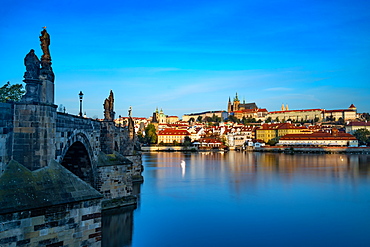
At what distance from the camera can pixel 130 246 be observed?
14273mm

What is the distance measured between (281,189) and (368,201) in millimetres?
6487

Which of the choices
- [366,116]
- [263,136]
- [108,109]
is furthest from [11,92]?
[366,116]

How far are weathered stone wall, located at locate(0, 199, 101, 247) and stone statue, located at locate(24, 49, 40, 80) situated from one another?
3067 millimetres

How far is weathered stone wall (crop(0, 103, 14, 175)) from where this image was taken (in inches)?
320

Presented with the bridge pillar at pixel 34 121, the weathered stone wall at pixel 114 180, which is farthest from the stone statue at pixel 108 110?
the bridge pillar at pixel 34 121

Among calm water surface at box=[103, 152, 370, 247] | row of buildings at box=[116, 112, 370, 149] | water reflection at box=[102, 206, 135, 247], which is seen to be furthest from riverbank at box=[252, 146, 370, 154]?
water reflection at box=[102, 206, 135, 247]

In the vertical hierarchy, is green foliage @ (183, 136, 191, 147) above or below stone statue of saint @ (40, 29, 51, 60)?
below

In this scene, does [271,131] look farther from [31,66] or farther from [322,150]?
[31,66]

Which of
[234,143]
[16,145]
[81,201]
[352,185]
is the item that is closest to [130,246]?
[81,201]

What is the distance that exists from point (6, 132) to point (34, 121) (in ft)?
2.14

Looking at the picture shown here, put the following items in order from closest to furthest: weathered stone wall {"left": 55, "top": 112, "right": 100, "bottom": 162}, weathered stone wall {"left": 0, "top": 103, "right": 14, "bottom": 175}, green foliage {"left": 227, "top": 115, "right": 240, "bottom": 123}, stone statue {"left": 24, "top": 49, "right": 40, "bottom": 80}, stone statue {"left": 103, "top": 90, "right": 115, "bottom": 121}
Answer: weathered stone wall {"left": 0, "top": 103, "right": 14, "bottom": 175}
stone statue {"left": 24, "top": 49, "right": 40, "bottom": 80}
weathered stone wall {"left": 55, "top": 112, "right": 100, "bottom": 162}
stone statue {"left": 103, "top": 90, "right": 115, "bottom": 121}
green foliage {"left": 227, "top": 115, "right": 240, "bottom": 123}

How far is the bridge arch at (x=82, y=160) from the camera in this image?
50.7ft

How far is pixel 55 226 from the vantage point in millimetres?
7965

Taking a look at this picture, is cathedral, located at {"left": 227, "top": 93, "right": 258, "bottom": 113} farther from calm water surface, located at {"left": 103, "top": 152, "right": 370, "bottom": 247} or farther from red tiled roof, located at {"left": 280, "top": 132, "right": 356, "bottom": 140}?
calm water surface, located at {"left": 103, "top": 152, "right": 370, "bottom": 247}
